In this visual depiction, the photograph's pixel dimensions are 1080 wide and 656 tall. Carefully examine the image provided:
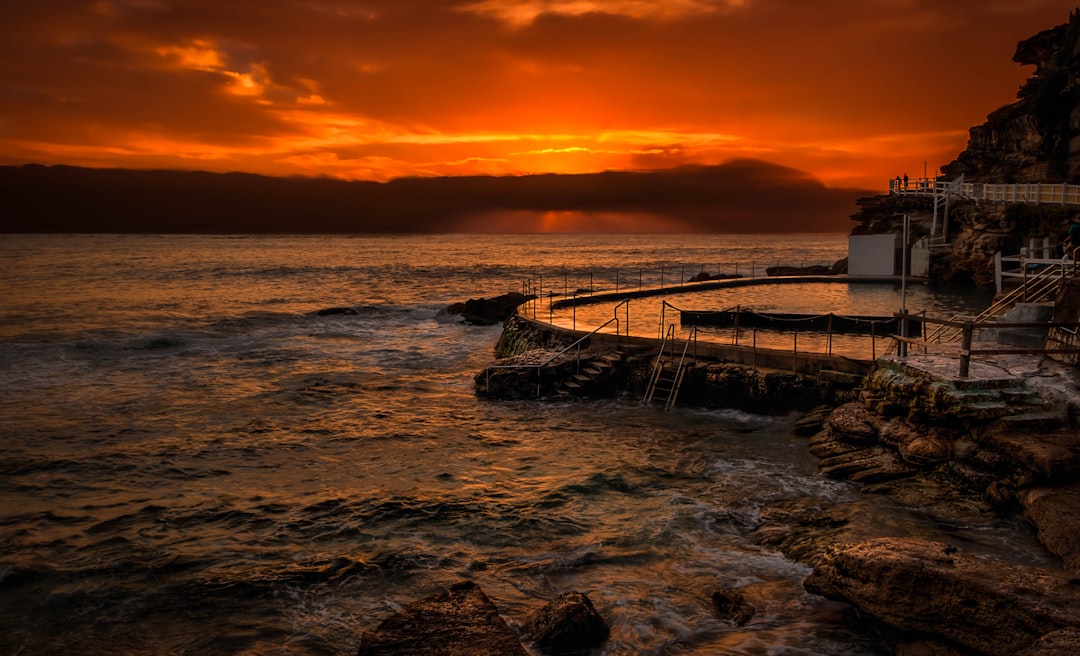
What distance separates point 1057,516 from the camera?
11016mm

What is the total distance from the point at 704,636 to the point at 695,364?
39.5ft

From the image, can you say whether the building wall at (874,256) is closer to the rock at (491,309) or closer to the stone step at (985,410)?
the rock at (491,309)

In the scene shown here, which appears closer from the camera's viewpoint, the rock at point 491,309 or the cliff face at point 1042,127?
the rock at point 491,309

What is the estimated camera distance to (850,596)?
28.9ft

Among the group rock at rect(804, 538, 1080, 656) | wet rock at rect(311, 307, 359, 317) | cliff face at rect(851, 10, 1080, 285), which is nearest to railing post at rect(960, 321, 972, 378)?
rock at rect(804, 538, 1080, 656)

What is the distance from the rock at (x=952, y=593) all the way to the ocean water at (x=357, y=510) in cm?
75

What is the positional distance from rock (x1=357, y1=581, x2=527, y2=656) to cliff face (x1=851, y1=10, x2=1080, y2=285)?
124 feet

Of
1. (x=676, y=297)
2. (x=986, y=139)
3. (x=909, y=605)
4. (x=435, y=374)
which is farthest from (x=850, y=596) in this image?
(x=986, y=139)

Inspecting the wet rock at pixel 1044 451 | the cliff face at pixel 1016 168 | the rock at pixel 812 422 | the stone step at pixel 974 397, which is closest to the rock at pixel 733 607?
the wet rock at pixel 1044 451

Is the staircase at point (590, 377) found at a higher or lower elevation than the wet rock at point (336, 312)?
higher

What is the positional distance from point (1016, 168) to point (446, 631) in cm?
6148

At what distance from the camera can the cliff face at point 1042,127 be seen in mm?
49625

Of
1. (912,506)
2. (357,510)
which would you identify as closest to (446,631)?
(357,510)

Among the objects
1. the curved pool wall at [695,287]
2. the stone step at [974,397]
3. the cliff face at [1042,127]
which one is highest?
the cliff face at [1042,127]
